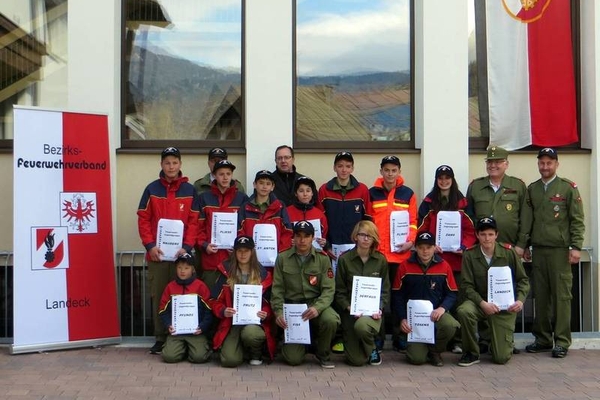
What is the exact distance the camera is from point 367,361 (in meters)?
8.06

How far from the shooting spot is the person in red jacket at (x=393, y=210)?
8.56 metres

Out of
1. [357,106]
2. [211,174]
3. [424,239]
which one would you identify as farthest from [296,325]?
[357,106]

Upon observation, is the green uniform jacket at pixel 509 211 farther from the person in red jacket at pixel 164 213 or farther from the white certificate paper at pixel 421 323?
the person in red jacket at pixel 164 213

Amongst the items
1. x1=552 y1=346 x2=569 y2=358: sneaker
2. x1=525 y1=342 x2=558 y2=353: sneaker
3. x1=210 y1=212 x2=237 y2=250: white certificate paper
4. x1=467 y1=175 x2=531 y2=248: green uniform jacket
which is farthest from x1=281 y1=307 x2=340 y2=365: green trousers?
x1=552 y1=346 x2=569 y2=358: sneaker

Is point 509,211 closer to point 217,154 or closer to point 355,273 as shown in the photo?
point 355,273

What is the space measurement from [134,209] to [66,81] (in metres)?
1.82

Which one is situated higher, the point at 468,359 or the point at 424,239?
the point at 424,239

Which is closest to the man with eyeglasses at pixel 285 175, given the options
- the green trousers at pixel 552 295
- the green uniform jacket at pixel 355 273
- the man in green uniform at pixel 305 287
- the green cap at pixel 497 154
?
the man in green uniform at pixel 305 287

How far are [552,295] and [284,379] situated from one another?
3.14m

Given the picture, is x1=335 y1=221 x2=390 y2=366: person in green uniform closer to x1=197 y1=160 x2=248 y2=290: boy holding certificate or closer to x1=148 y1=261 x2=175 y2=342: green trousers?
x1=197 y1=160 x2=248 y2=290: boy holding certificate

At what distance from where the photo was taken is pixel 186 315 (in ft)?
26.6

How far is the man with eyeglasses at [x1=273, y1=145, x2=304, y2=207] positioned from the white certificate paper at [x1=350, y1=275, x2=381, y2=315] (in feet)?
4.44

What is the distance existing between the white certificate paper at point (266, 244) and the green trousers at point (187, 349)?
1.01 metres

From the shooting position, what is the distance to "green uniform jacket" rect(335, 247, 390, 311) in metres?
8.11
